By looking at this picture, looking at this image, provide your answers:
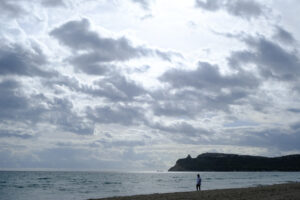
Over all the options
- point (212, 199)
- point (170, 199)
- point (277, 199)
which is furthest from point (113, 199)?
point (277, 199)

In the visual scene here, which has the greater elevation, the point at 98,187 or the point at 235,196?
the point at 235,196

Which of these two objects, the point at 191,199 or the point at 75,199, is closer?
the point at 191,199

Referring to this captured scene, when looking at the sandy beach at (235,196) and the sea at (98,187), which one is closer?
the sandy beach at (235,196)

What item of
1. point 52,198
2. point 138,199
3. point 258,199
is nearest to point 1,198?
point 52,198

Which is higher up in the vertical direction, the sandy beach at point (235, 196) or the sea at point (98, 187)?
the sandy beach at point (235, 196)

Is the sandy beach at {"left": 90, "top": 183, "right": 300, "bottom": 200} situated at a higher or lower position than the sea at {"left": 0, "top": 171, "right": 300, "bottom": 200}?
higher

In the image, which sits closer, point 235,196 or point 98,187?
point 235,196

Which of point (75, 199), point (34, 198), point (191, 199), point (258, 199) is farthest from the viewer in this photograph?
point (34, 198)

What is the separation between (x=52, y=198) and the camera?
39.8 meters

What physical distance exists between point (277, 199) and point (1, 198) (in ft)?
109

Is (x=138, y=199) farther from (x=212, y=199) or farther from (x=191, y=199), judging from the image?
(x=212, y=199)

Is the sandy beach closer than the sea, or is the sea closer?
the sandy beach

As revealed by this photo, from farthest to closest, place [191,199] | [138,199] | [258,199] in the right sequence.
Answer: [138,199] → [191,199] → [258,199]

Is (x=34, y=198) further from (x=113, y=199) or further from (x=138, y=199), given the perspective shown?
(x=138, y=199)
